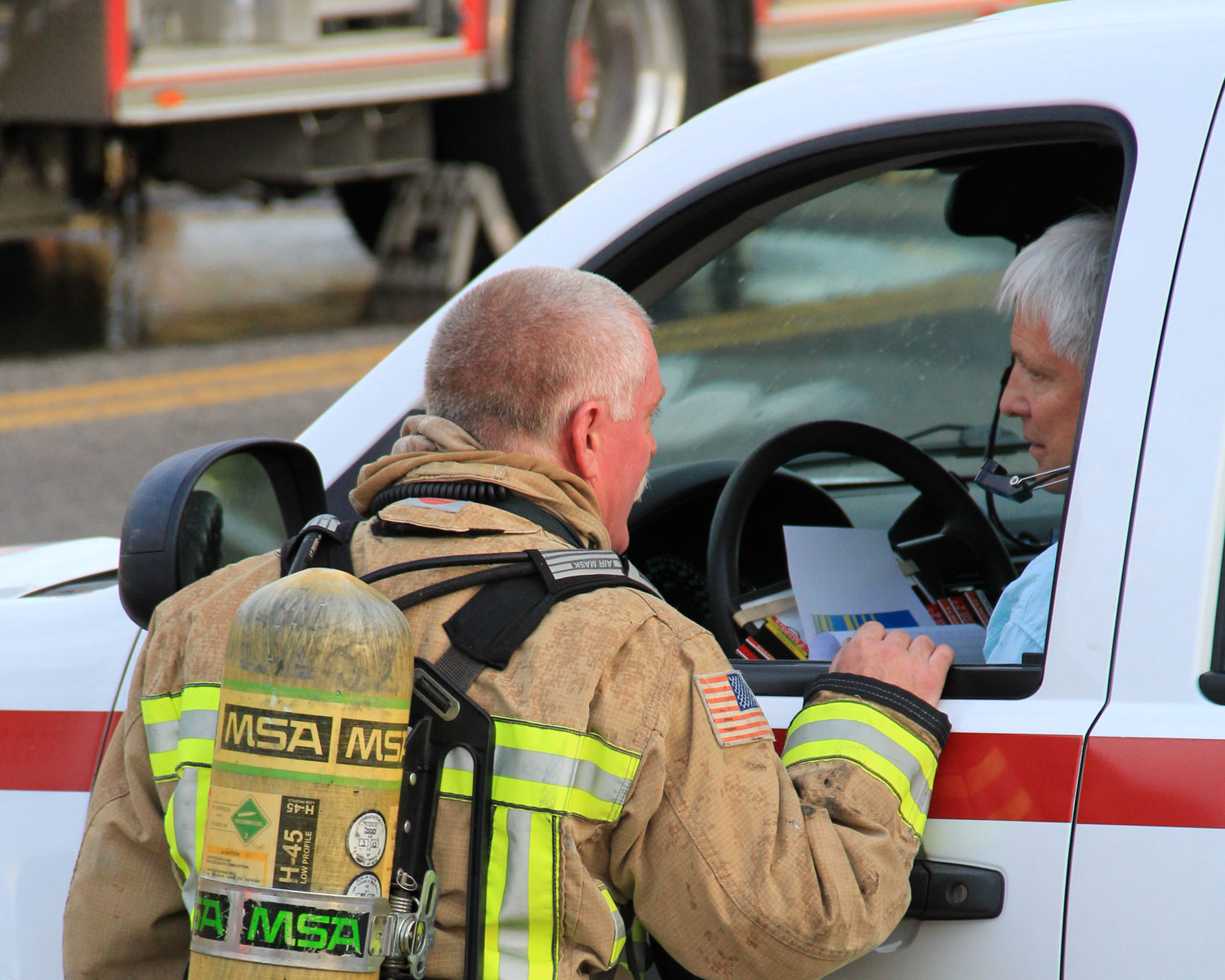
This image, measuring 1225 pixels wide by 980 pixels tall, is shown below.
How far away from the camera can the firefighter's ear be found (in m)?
1.67

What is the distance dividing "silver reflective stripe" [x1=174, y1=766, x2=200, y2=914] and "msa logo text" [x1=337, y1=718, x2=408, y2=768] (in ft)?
0.82

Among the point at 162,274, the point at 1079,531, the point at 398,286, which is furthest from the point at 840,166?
the point at 162,274

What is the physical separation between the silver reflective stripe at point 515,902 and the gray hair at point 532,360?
0.42m

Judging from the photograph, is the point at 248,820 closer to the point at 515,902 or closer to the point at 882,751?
the point at 515,902

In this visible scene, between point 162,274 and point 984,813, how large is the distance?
9.29 m

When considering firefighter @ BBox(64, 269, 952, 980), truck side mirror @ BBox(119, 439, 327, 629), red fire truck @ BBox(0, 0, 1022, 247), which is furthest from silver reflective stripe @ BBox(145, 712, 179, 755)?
red fire truck @ BBox(0, 0, 1022, 247)

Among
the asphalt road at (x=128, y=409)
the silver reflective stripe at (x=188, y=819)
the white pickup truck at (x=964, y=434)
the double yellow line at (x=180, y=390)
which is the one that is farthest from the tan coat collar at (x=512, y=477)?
the double yellow line at (x=180, y=390)

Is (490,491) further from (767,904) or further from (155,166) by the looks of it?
(155,166)

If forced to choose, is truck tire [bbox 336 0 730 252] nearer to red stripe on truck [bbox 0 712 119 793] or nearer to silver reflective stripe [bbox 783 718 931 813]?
red stripe on truck [bbox 0 712 119 793]

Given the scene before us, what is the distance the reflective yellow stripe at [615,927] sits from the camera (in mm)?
1465

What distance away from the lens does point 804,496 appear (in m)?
2.33

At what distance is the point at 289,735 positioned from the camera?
4.48ft

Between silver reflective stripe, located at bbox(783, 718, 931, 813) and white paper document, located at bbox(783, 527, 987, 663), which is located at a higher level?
silver reflective stripe, located at bbox(783, 718, 931, 813)

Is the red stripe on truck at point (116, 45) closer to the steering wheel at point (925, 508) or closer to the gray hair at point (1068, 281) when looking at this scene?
the steering wheel at point (925, 508)
